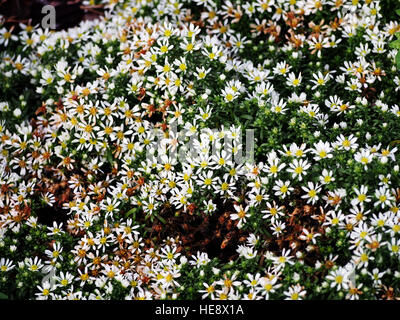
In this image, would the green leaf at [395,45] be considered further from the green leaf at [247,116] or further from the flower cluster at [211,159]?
the green leaf at [247,116]

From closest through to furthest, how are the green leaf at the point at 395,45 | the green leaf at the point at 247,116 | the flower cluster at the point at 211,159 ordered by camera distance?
the flower cluster at the point at 211,159 < the green leaf at the point at 395,45 < the green leaf at the point at 247,116

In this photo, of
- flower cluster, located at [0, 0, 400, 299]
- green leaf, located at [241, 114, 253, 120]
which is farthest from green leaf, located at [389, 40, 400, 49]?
green leaf, located at [241, 114, 253, 120]

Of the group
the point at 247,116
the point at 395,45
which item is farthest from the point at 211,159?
the point at 395,45

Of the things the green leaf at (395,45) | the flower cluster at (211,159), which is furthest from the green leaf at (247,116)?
the green leaf at (395,45)

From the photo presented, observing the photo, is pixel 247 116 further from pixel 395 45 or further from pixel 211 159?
pixel 395 45

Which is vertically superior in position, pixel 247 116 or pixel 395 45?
pixel 395 45

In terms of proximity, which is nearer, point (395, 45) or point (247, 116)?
point (395, 45)

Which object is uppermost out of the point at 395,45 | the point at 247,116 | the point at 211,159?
the point at 395,45

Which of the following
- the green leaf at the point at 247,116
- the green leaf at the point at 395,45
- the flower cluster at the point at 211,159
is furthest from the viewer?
the green leaf at the point at 247,116

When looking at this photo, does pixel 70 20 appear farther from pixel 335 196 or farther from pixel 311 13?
pixel 335 196
